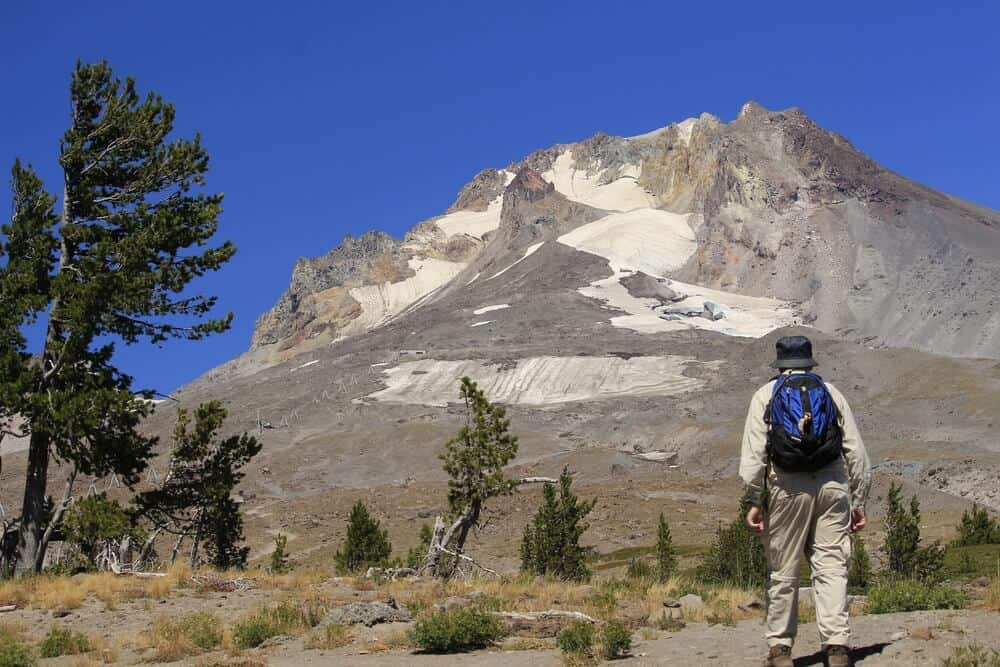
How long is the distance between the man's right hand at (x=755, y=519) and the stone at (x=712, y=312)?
519 ft

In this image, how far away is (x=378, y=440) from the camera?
326 feet

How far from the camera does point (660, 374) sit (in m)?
127

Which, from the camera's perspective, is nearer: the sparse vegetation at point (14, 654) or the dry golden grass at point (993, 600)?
the dry golden grass at point (993, 600)

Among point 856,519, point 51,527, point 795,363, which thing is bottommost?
point 856,519

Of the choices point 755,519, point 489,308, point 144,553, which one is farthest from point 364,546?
point 489,308

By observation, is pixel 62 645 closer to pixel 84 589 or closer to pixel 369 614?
pixel 369 614

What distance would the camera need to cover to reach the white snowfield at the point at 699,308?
156125 mm

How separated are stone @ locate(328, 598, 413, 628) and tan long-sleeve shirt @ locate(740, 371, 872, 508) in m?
4.98

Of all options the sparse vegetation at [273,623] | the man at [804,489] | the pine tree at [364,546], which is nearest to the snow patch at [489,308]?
the pine tree at [364,546]

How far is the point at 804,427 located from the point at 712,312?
161 m

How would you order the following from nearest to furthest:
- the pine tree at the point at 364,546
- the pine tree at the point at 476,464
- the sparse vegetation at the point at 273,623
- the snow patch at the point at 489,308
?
the sparse vegetation at the point at 273,623
the pine tree at the point at 476,464
the pine tree at the point at 364,546
the snow patch at the point at 489,308

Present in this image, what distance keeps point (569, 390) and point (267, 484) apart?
141ft

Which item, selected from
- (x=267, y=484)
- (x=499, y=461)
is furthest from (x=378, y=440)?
(x=499, y=461)

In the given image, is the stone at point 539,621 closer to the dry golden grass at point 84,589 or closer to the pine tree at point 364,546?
the dry golden grass at point 84,589
